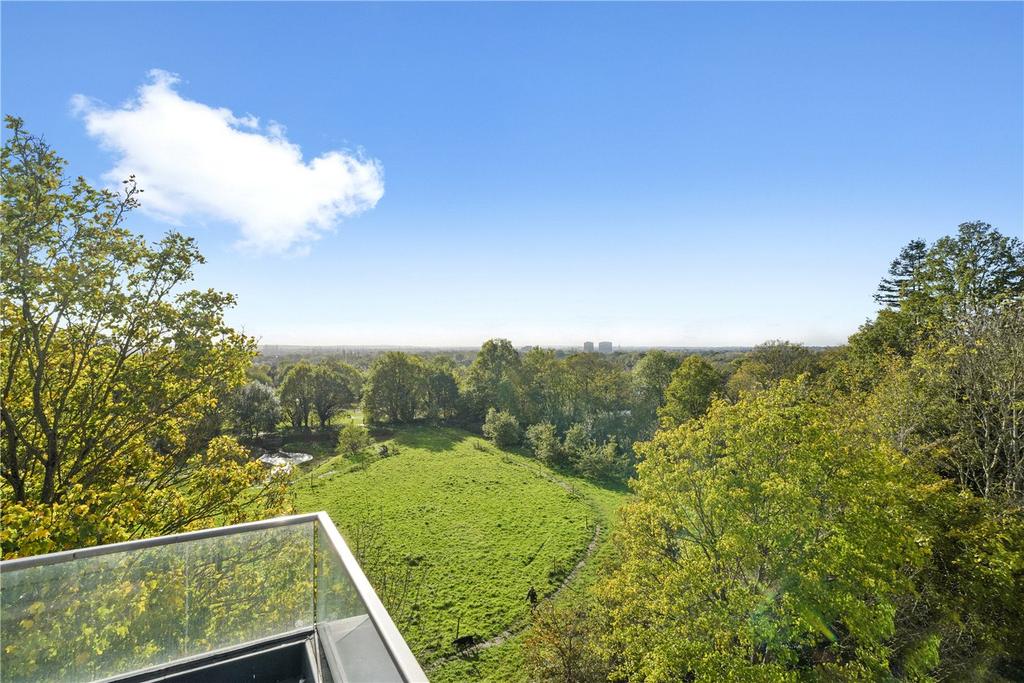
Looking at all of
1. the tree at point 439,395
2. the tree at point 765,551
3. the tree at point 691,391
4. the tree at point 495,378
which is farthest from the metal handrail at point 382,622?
the tree at point 439,395

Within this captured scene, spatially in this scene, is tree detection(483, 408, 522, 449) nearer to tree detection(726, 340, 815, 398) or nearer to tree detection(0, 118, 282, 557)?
tree detection(726, 340, 815, 398)

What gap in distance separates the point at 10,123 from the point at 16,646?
22.9ft

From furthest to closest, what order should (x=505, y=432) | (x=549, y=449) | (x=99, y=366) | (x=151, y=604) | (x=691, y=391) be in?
(x=505, y=432)
(x=549, y=449)
(x=691, y=391)
(x=99, y=366)
(x=151, y=604)

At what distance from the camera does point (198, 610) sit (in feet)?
12.3

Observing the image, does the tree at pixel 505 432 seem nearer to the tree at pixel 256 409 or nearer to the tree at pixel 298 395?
the tree at pixel 298 395

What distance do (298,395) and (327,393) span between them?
2.55m

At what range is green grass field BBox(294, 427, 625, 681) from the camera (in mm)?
14148

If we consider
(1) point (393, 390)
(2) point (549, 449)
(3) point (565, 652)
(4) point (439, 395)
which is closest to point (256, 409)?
(1) point (393, 390)

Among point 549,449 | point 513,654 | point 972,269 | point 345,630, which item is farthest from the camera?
point 549,449

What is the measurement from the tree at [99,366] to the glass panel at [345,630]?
3.88 metres

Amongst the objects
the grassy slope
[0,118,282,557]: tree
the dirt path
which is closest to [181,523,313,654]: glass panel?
[0,118,282,557]: tree

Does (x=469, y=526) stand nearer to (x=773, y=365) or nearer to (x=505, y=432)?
(x=505, y=432)

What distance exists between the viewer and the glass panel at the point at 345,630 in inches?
92.7

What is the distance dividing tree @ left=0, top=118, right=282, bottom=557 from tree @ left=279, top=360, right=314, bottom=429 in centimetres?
3498
